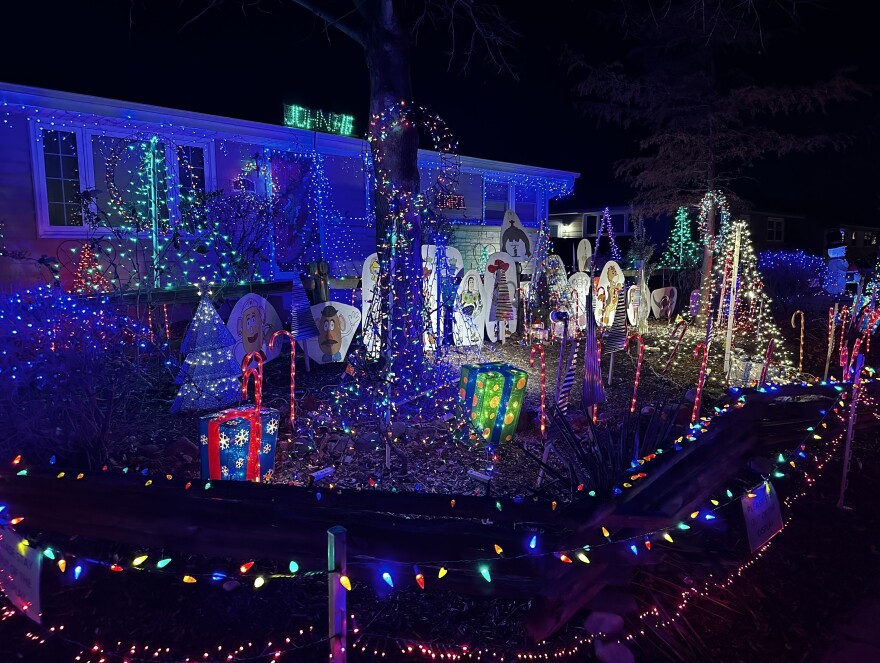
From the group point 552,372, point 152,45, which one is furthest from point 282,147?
point 552,372

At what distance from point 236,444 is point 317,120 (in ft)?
30.6

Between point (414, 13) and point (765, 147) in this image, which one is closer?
point (414, 13)

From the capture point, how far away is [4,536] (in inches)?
104

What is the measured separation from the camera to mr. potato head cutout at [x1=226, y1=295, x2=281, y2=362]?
7004mm

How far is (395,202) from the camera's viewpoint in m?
6.87

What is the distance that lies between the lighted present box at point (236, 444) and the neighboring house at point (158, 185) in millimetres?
4058

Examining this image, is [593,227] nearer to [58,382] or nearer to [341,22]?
[341,22]

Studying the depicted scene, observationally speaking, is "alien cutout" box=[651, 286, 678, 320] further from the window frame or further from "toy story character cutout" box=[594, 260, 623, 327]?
the window frame

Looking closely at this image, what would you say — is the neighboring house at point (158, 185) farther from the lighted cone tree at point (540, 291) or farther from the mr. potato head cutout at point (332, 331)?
the lighted cone tree at point (540, 291)

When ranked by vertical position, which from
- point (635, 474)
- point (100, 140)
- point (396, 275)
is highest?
point (100, 140)

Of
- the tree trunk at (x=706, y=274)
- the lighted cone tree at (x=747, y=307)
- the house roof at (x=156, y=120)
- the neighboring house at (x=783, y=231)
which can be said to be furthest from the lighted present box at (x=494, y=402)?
the neighboring house at (x=783, y=231)

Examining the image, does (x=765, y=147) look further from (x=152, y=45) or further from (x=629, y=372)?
(x=152, y=45)

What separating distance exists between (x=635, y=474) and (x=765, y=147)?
1378 cm

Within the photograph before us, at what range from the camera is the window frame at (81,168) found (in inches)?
346
